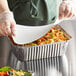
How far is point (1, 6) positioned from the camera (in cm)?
Result: 148

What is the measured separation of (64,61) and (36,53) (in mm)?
155

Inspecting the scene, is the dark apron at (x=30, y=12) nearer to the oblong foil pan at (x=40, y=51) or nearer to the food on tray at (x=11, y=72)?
the oblong foil pan at (x=40, y=51)

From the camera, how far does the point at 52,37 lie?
1.58 metres

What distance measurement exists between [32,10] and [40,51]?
0.30 metres

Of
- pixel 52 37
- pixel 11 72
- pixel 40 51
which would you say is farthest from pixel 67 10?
pixel 11 72

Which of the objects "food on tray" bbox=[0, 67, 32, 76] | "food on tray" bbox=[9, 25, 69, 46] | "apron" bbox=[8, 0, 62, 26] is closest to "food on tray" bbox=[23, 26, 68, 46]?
"food on tray" bbox=[9, 25, 69, 46]

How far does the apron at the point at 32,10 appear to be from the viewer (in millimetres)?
1679

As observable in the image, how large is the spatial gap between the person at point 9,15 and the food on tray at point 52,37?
0.30 feet

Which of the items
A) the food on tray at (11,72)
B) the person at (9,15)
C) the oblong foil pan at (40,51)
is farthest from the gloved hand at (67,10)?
the food on tray at (11,72)

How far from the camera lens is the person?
1353 millimetres

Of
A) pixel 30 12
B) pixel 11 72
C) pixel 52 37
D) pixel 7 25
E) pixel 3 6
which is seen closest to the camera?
pixel 11 72

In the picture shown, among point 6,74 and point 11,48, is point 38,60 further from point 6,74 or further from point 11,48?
point 6,74

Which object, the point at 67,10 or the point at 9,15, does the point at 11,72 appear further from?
the point at 67,10

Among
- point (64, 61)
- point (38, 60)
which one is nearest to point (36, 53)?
point (38, 60)
